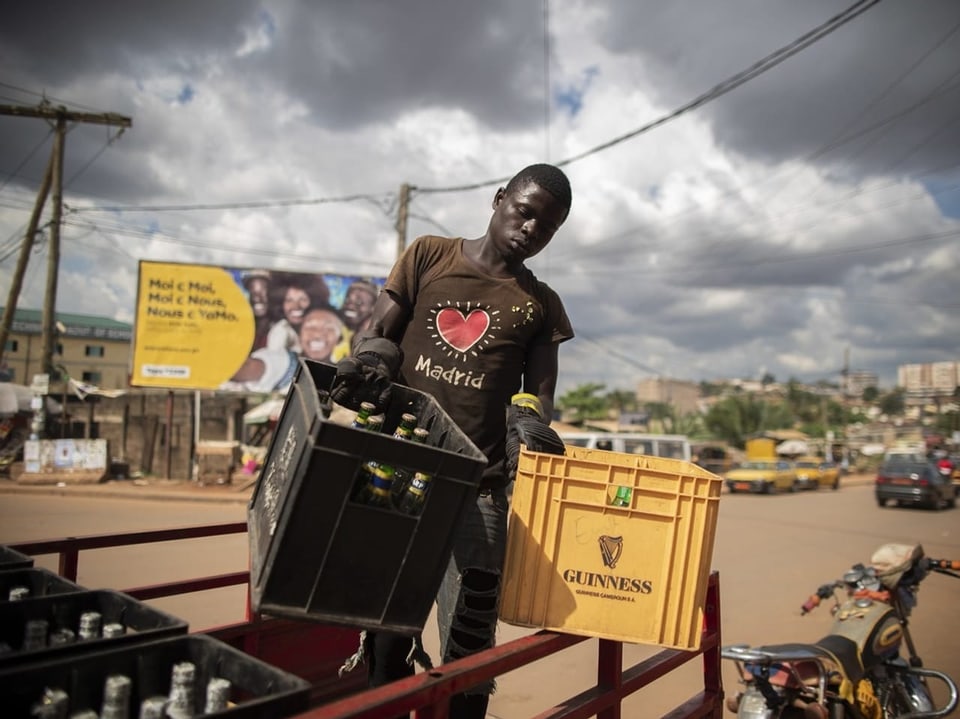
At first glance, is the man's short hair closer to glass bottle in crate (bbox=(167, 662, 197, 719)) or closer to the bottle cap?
the bottle cap

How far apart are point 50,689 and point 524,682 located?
4.02 meters

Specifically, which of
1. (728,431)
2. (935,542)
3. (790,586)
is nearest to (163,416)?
(790,586)

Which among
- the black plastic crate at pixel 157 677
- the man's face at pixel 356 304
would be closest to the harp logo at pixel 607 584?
the black plastic crate at pixel 157 677

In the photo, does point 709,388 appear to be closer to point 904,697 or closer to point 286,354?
point 286,354

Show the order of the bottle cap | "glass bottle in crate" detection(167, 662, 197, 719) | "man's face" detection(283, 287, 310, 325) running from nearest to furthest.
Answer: "glass bottle in crate" detection(167, 662, 197, 719) < the bottle cap < "man's face" detection(283, 287, 310, 325)

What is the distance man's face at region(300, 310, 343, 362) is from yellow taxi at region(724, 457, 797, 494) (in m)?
13.2

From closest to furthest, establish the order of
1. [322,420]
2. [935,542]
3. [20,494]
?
1. [322,420]
2. [935,542]
3. [20,494]

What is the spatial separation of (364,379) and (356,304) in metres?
15.5

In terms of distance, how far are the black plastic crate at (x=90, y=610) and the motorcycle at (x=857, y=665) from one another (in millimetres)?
2347

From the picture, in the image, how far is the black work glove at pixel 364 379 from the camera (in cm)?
186

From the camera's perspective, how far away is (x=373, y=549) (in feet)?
4.89

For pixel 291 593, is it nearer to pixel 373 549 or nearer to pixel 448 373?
pixel 373 549

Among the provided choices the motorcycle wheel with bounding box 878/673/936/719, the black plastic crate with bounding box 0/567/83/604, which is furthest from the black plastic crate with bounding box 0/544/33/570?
the motorcycle wheel with bounding box 878/673/936/719

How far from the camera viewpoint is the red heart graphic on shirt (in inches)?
88.7
